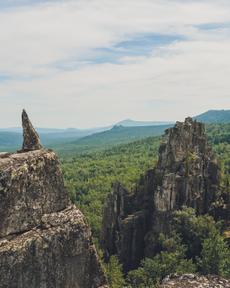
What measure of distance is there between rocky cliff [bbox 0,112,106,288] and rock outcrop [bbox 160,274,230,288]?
2997 cm

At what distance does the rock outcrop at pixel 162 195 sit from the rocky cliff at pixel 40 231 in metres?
46.3

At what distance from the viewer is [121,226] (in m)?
76.8

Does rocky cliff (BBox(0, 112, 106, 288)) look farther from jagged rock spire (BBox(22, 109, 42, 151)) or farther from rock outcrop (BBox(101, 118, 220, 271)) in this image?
rock outcrop (BBox(101, 118, 220, 271))

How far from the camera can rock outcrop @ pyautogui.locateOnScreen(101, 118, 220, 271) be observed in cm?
7438

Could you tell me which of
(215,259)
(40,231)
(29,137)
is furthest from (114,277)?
(40,231)

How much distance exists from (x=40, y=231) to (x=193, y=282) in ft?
120

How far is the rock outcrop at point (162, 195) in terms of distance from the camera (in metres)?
74.4

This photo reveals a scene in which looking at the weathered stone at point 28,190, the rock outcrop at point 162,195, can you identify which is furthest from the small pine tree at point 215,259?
the weathered stone at point 28,190

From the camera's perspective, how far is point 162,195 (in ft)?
242

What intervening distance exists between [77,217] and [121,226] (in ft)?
164

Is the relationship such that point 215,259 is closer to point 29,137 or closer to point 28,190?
point 29,137

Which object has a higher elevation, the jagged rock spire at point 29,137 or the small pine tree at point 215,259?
the jagged rock spire at point 29,137

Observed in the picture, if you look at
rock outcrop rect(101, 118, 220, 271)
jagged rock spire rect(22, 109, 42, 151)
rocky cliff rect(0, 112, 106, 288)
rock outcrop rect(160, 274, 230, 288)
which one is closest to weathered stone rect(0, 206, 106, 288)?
rocky cliff rect(0, 112, 106, 288)

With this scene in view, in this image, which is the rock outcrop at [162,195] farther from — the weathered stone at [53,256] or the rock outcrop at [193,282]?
the weathered stone at [53,256]
